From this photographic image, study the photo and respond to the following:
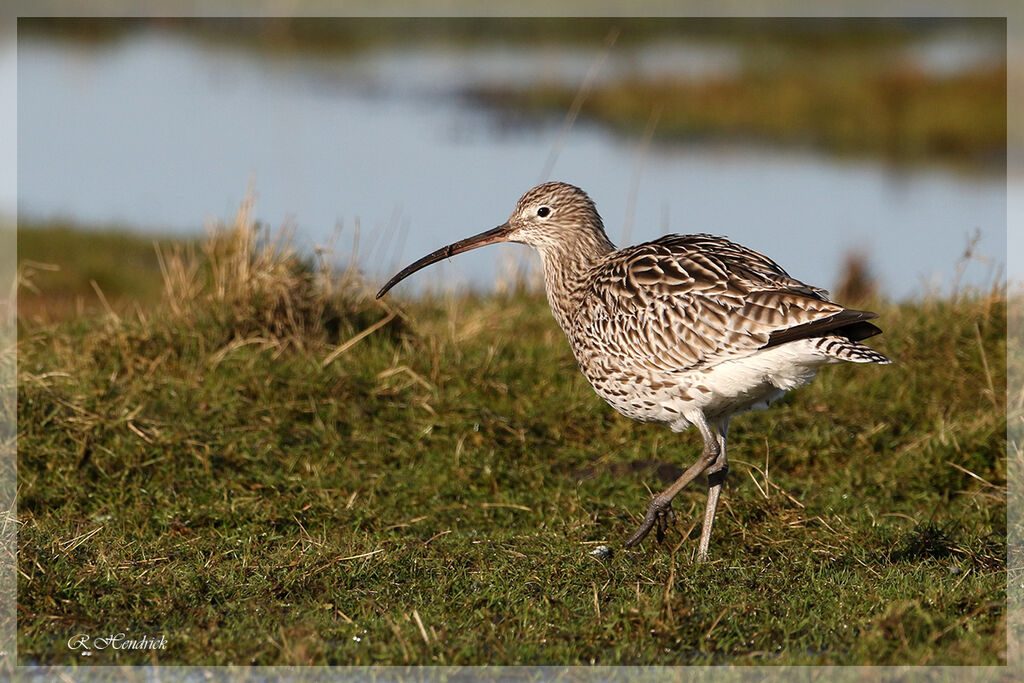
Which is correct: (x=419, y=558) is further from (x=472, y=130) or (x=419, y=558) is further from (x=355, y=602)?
(x=472, y=130)

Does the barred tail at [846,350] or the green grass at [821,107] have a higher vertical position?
the green grass at [821,107]

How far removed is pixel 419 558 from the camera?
237 inches

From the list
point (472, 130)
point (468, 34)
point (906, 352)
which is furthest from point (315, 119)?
point (906, 352)

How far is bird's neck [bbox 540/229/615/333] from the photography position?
7117mm

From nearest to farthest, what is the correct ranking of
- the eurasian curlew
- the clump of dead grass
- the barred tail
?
the barred tail → the eurasian curlew → the clump of dead grass

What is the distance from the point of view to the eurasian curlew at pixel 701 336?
5844 millimetres

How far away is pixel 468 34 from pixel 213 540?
25373 millimetres

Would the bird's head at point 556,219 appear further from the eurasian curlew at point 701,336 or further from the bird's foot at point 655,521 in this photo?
the bird's foot at point 655,521

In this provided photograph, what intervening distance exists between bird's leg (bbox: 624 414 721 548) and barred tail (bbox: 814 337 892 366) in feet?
2.62

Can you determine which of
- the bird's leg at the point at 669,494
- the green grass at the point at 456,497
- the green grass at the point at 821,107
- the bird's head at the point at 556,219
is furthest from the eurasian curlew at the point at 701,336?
the green grass at the point at 821,107

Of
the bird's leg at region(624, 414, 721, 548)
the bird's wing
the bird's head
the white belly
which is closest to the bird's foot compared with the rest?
the bird's leg at region(624, 414, 721, 548)

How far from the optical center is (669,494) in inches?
245

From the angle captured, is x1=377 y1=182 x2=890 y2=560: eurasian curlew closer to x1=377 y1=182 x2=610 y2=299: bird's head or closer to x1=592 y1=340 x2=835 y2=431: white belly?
x1=592 y1=340 x2=835 y2=431: white belly

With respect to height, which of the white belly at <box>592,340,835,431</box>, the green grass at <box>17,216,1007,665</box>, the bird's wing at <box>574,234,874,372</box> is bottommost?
the green grass at <box>17,216,1007,665</box>
